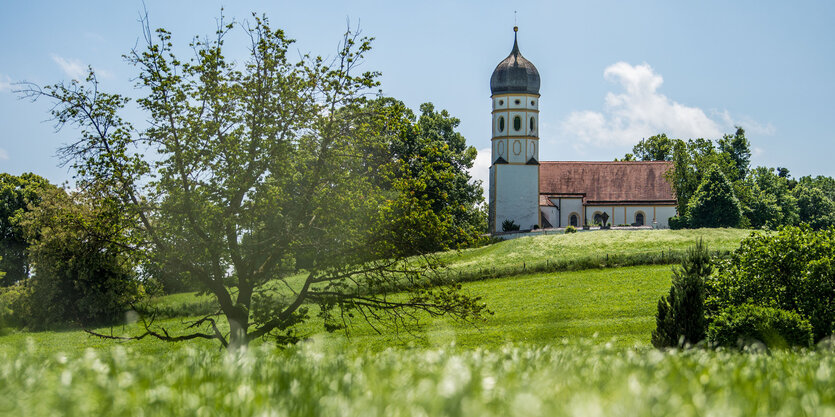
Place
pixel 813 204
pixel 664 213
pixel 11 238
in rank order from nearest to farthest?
pixel 11 238 < pixel 664 213 < pixel 813 204

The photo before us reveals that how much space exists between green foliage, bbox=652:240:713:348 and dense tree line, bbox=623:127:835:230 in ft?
132

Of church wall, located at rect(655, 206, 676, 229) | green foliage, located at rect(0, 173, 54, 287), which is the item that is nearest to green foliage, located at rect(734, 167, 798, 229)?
church wall, located at rect(655, 206, 676, 229)

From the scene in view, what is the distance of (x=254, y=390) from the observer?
12.1ft

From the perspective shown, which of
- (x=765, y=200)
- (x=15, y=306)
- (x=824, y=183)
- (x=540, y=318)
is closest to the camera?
(x=540, y=318)

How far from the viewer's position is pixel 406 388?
11.4ft

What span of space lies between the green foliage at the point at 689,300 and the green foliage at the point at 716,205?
195 feet

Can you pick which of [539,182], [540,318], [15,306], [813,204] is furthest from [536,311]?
[813,204]

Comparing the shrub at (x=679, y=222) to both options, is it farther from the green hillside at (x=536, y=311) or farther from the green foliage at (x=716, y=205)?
the green hillside at (x=536, y=311)

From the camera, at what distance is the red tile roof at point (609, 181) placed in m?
87.4

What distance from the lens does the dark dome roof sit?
84.2 m

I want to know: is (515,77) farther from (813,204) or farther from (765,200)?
(813,204)

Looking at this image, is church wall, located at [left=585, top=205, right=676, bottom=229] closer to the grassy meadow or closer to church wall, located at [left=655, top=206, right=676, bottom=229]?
church wall, located at [left=655, top=206, right=676, bottom=229]

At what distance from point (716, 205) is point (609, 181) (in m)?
15.4

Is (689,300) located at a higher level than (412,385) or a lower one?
lower
